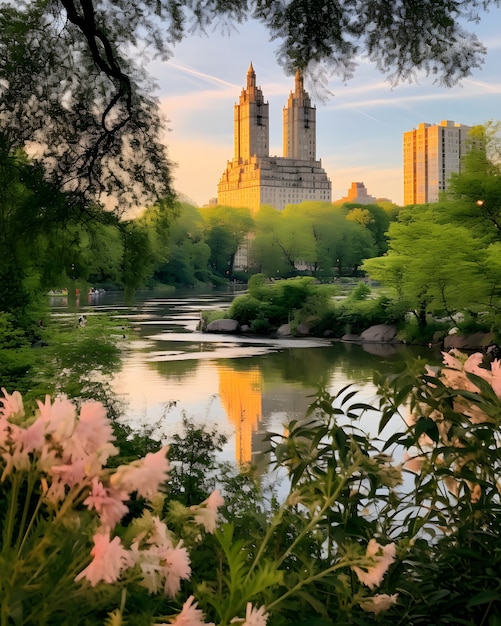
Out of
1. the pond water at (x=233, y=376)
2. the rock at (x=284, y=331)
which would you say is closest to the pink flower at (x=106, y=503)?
the pond water at (x=233, y=376)

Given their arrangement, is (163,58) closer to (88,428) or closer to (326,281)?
(88,428)

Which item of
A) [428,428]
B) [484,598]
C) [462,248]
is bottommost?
[484,598]

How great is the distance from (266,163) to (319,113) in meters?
2.63

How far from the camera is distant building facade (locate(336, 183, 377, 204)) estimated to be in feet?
67.3

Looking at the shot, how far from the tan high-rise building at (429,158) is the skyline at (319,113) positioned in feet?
0.85

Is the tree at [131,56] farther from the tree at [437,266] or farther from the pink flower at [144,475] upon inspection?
the tree at [437,266]

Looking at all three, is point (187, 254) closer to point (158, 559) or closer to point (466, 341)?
point (466, 341)

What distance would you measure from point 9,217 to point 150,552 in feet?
13.8

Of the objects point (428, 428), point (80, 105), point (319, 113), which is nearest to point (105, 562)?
point (428, 428)

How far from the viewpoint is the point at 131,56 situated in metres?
4.64

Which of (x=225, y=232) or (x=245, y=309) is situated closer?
(x=245, y=309)

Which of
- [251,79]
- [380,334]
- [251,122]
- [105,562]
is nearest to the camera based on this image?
[105,562]

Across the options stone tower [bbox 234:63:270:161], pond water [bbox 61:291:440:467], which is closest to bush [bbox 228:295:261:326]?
pond water [bbox 61:291:440:467]

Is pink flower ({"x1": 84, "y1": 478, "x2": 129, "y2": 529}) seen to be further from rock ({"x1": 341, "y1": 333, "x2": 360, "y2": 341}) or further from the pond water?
rock ({"x1": 341, "y1": 333, "x2": 360, "y2": 341})
